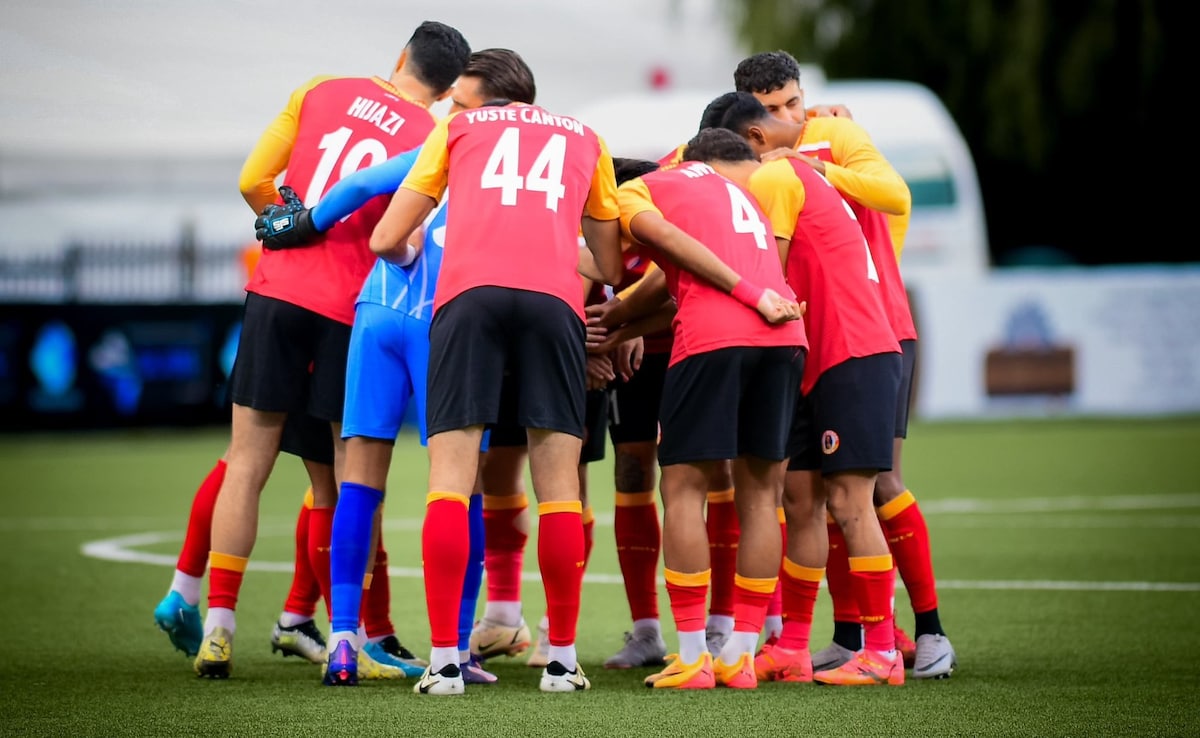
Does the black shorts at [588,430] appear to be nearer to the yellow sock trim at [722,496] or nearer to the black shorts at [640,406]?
the black shorts at [640,406]

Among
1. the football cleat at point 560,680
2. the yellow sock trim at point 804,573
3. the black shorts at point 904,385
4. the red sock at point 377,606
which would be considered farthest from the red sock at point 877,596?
the red sock at point 377,606

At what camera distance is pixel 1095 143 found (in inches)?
1098

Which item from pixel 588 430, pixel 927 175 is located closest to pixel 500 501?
pixel 588 430

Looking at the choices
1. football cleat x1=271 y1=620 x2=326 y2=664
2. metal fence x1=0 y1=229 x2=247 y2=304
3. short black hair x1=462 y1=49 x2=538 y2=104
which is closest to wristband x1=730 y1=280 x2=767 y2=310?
short black hair x1=462 y1=49 x2=538 y2=104

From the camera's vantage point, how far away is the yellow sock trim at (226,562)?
5.95 meters

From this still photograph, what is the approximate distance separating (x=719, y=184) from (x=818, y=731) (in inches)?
81.7

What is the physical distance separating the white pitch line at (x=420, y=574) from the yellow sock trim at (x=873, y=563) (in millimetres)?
2592

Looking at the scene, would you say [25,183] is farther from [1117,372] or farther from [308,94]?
[308,94]

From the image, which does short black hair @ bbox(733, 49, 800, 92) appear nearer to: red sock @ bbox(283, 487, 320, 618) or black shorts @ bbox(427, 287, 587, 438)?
black shorts @ bbox(427, 287, 587, 438)

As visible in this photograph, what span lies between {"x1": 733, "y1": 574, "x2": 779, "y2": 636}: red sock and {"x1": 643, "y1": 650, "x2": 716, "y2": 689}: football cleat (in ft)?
0.55

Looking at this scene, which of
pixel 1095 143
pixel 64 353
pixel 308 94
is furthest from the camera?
pixel 1095 143

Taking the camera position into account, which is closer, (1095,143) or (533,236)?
(533,236)

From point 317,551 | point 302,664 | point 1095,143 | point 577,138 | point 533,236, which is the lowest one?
point 302,664

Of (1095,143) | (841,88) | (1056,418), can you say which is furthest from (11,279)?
(1095,143)
